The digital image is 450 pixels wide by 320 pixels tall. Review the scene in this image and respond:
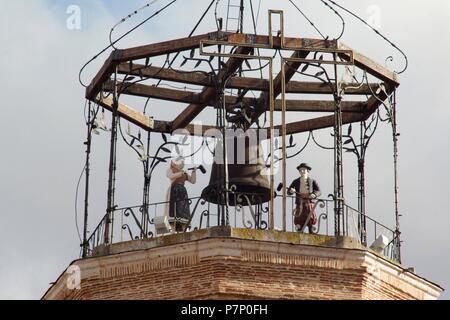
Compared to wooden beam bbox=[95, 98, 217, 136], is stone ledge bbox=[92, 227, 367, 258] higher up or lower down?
lower down

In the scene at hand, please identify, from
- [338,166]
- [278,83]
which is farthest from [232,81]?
[338,166]

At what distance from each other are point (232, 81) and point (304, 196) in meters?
2.45

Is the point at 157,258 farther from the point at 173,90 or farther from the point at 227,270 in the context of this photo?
the point at 173,90

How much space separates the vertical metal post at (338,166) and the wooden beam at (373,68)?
0.28m

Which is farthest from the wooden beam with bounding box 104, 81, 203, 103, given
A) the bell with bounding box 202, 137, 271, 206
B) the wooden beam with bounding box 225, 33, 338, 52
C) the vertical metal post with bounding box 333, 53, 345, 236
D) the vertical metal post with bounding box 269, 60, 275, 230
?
the vertical metal post with bounding box 333, 53, 345, 236

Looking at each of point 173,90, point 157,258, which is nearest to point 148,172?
point 173,90

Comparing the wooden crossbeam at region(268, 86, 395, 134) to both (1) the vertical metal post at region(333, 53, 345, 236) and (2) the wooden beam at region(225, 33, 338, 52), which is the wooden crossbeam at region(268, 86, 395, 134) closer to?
(1) the vertical metal post at region(333, 53, 345, 236)

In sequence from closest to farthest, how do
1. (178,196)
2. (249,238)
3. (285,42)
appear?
(249,238) → (285,42) → (178,196)

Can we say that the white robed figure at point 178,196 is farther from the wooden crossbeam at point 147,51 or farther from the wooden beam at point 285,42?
the wooden beam at point 285,42

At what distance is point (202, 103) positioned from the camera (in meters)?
44.0

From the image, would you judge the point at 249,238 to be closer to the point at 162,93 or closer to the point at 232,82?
the point at 232,82

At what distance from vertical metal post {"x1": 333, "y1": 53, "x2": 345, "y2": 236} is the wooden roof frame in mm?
572

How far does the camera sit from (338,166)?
4175 centimetres

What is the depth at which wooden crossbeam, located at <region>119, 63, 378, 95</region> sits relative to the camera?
4253 cm
